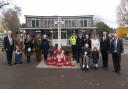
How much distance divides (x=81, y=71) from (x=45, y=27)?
25.2m

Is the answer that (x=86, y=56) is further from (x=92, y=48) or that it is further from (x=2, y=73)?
(x=2, y=73)

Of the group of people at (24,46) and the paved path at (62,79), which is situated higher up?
the group of people at (24,46)

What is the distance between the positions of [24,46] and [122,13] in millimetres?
62984

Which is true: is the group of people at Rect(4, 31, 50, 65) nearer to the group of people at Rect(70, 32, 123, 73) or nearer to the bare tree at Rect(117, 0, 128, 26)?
the group of people at Rect(70, 32, 123, 73)

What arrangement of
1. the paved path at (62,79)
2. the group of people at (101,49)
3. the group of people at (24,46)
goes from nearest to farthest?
the paved path at (62,79) < the group of people at (101,49) < the group of people at (24,46)

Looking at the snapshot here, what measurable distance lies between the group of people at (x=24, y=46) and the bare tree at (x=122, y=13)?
61.3 meters

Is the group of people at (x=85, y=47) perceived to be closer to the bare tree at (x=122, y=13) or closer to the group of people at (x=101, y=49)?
the group of people at (x=101, y=49)

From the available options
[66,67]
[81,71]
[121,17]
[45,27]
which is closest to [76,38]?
[66,67]

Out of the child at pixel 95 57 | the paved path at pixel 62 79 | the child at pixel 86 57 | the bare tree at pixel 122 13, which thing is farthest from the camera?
the bare tree at pixel 122 13

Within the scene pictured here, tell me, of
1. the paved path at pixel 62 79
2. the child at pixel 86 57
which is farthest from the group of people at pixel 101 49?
the paved path at pixel 62 79

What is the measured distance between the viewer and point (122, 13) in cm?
8288

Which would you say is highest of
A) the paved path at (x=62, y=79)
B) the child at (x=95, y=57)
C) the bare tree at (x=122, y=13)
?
the bare tree at (x=122, y=13)

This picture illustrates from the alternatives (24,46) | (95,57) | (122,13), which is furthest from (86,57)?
(122,13)

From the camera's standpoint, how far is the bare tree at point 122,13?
82438mm
